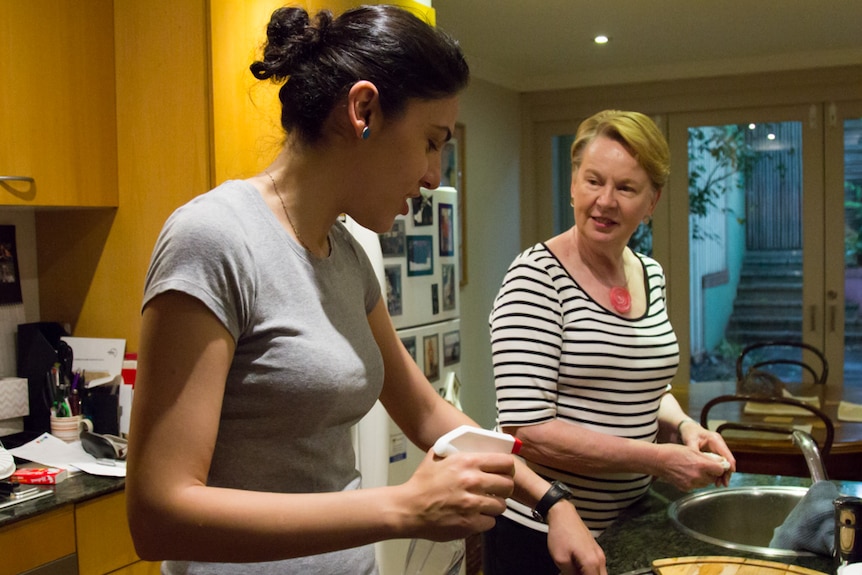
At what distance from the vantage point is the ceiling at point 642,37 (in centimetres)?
361

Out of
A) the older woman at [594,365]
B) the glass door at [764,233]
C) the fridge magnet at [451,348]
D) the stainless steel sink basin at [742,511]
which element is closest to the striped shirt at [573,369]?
the older woman at [594,365]

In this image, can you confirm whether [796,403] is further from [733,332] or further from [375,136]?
[733,332]

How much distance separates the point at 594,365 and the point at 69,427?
1.56 metres

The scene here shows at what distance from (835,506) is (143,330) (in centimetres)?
95

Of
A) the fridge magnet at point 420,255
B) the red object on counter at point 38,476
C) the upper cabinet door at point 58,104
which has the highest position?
the upper cabinet door at point 58,104

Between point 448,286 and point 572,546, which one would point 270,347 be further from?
point 448,286

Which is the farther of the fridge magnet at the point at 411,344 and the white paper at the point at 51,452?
the fridge magnet at the point at 411,344

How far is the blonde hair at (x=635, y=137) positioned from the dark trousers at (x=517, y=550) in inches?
29.4

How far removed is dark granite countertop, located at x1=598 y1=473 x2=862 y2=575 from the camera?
3.84 feet

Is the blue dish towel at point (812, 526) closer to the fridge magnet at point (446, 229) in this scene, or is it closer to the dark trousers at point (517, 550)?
the dark trousers at point (517, 550)

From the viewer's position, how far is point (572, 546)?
3.61 feet

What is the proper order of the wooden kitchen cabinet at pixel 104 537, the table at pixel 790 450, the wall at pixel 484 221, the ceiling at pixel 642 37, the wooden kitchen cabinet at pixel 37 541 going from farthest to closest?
the wall at pixel 484 221
the ceiling at pixel 642 37
the table at pixel 790 450
the wooden kitchen cabinet at pixel 104 537
the wooden kitchen cabinet at pixel 37 541

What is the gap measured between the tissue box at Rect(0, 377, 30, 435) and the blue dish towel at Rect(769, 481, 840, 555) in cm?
200

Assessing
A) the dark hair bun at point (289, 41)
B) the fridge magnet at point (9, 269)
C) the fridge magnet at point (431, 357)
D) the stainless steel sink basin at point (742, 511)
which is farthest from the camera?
the fridge magnet at point (431, 357)
